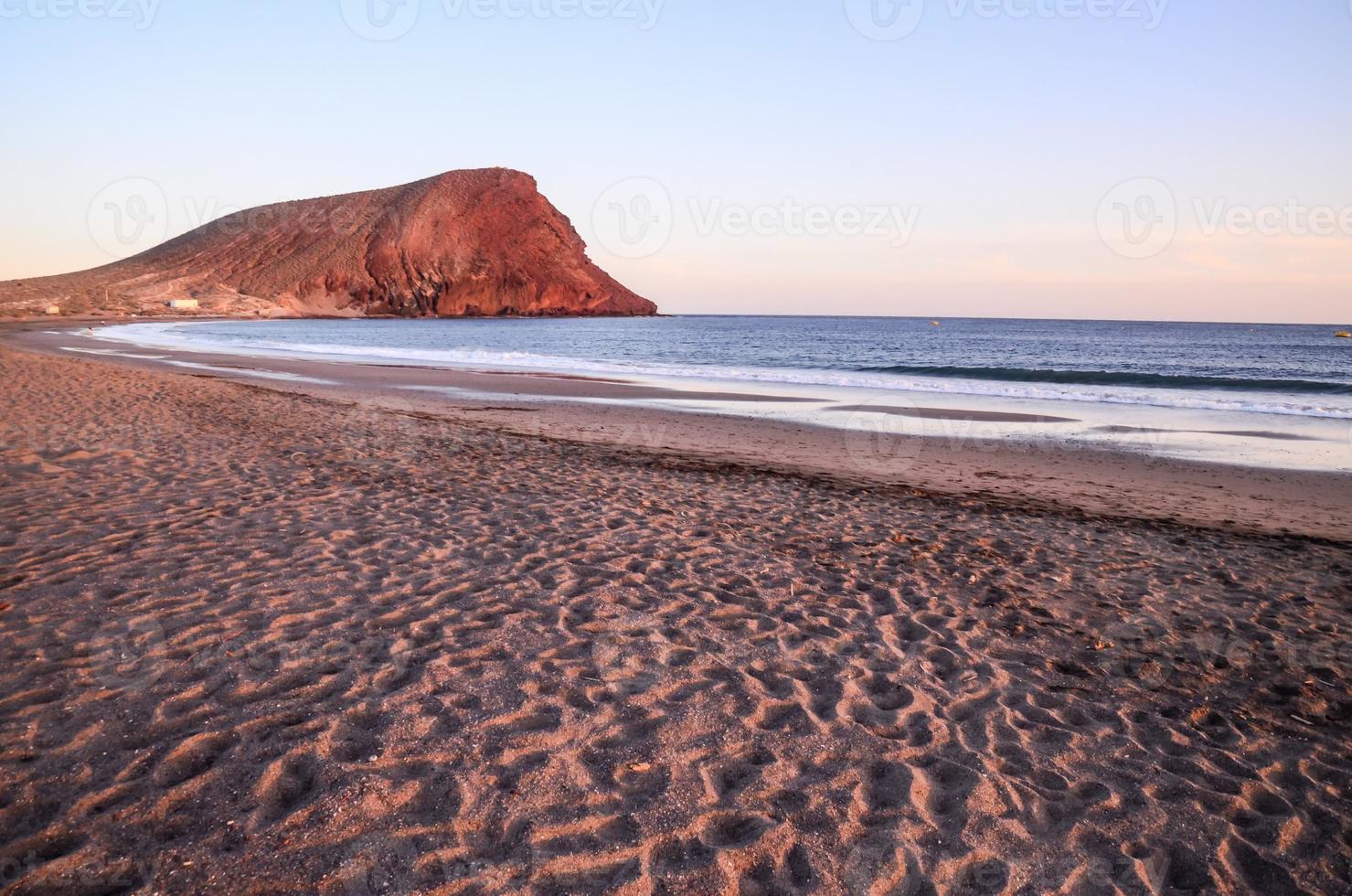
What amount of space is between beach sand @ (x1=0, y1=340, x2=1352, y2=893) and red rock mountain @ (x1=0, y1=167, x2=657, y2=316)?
111 m

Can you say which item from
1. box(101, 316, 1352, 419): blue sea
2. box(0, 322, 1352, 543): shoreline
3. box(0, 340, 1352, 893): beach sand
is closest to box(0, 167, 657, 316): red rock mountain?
box(101, 316, 1352, 419): blue sea

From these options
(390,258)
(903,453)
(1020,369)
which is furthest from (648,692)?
(390,258)

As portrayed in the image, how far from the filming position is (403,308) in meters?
122

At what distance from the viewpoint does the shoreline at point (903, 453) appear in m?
8.55

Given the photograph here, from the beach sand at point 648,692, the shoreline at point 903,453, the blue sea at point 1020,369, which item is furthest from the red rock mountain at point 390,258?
the beach sand at point 648,692

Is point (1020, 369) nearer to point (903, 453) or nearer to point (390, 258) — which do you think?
point (903, 453)

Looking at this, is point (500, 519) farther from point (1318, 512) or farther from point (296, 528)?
point (1318, 512)

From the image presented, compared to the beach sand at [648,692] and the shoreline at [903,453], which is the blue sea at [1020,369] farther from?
the beach sand at [648,692]

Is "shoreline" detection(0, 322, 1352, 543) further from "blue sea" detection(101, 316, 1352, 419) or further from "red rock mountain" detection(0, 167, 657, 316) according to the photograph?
"red rock mountain" detection(0, 167, 657, 316)

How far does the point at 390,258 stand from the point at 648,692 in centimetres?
13246

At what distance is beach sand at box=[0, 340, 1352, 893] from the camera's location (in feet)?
8.82

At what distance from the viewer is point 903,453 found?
11680 millimetres

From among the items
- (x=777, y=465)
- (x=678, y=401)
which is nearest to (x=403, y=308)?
(x=678, y=401)

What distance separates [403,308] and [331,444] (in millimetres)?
121538
